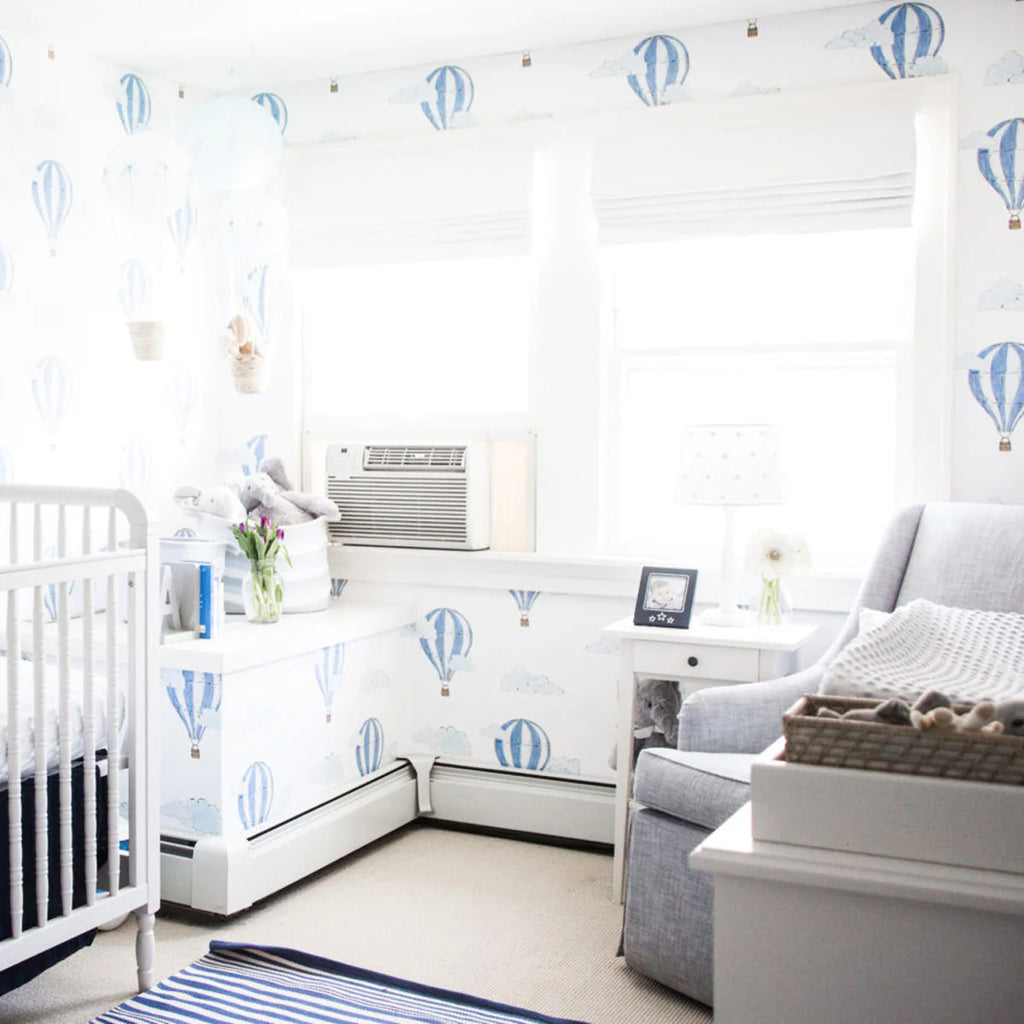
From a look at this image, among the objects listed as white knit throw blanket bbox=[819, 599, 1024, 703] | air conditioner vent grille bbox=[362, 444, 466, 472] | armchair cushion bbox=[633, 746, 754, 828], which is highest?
air conditioner vent grille bbox=[362, 444, 466, 472]

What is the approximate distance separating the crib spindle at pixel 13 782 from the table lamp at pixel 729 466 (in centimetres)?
150

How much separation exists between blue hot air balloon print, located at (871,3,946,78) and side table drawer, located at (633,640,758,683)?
1483 mm

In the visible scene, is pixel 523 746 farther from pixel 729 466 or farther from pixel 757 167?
pixel 757 167

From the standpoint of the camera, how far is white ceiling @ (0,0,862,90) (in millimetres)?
2863

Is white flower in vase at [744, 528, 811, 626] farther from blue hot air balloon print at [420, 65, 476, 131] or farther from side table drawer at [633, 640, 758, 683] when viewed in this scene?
blue hot air balloon print at [420, 65, 476, 131]

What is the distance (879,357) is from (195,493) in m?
1.87

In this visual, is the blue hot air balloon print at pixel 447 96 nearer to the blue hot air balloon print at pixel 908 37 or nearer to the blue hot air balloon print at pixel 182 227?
the blue hot air balloon print at pixel 182 227

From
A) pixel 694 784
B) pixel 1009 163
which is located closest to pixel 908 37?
pixel 1009 163

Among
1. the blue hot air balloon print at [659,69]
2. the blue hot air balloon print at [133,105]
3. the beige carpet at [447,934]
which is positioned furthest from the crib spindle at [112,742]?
the blue hot air balloon print at [659,69]

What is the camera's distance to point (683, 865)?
2.27 meters

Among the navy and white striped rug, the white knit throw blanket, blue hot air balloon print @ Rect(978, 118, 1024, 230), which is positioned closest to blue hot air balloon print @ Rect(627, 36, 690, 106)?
blue hot air balloon print @ Rect(978, 118, 1024, 230)

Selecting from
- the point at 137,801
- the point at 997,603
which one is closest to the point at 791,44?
the point at 997,603

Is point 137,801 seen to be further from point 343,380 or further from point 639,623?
point 343,380

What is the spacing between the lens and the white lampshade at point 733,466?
271 centimetres
